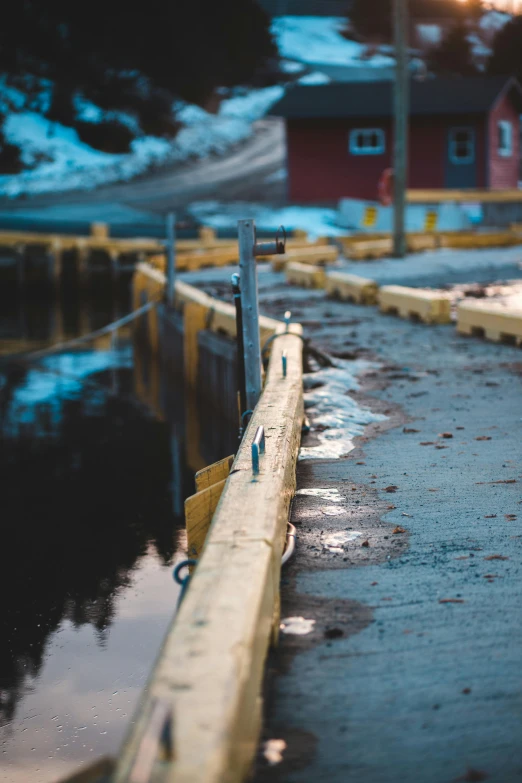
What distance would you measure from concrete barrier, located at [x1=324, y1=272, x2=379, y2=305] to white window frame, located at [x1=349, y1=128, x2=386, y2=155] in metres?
26.7

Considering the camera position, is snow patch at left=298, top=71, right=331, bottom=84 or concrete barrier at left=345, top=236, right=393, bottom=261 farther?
snow patch at left=298, top=71, right=331, bottom=84

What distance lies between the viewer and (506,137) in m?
44.7

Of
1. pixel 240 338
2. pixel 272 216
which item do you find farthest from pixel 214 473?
pixel 272 216

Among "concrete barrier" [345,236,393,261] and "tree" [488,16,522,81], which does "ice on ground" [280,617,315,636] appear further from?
"tree" [488,16,522,81]

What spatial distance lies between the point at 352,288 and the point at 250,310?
30.9ft

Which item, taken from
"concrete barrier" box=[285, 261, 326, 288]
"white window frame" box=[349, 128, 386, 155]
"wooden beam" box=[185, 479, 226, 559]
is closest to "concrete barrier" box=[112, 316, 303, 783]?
"wooden beam" box=[185, 479, 226, 559]

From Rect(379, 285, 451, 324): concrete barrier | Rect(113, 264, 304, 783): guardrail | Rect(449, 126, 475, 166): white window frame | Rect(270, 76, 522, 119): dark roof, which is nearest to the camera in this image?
Rect(113, 264, 304, 783): guardrail

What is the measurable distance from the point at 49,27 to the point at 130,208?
1045 inches

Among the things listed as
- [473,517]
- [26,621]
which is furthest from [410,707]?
[26,621]

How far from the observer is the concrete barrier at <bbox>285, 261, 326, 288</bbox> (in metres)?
19.5

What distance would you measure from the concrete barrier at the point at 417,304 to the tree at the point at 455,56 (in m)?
69.8

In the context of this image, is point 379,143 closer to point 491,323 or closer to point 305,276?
point 305,276

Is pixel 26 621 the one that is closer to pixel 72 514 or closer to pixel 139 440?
pixel 72 514

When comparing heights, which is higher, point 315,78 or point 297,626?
point 315,78
